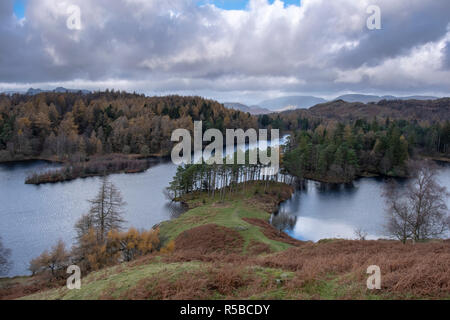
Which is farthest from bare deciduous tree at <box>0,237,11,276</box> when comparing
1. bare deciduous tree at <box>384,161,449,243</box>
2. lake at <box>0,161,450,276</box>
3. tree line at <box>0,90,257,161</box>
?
tree line at <box>0,90,257,161</box>

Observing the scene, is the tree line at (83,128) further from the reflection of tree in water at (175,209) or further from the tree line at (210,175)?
the reflection of tree in water at (175,209)

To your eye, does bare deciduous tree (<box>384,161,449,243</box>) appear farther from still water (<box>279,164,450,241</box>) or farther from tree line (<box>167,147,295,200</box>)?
tree line (<box>167,147,295,200</box>)

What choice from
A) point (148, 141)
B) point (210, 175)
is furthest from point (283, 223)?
point (148, 141)

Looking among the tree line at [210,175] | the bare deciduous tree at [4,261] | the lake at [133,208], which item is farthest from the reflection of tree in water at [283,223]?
the bare deciduous tree at [4,261]

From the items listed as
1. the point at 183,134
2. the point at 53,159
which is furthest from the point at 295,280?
the point at 183,134

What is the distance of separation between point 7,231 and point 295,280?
42.4 meters

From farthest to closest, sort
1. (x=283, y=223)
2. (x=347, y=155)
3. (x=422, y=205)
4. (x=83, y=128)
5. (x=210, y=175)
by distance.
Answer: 1. (x=83, y=128)
2. (x=347, y=155)
3. (x=210, y=175)
4. (x=283, y=223)
5. (x=422, y=205)

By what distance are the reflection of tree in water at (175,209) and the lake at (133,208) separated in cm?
22

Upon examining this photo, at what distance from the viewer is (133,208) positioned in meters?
48.4

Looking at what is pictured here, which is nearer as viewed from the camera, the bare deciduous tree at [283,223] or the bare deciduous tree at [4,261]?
the bare deciduous tree at [4,261]

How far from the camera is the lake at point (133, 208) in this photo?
37094mm

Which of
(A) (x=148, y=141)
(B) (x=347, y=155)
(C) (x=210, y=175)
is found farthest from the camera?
(A) (x=148, y=141)

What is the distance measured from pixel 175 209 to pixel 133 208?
7.07 metres

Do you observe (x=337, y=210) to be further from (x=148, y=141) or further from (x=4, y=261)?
(x=148, y=141)
